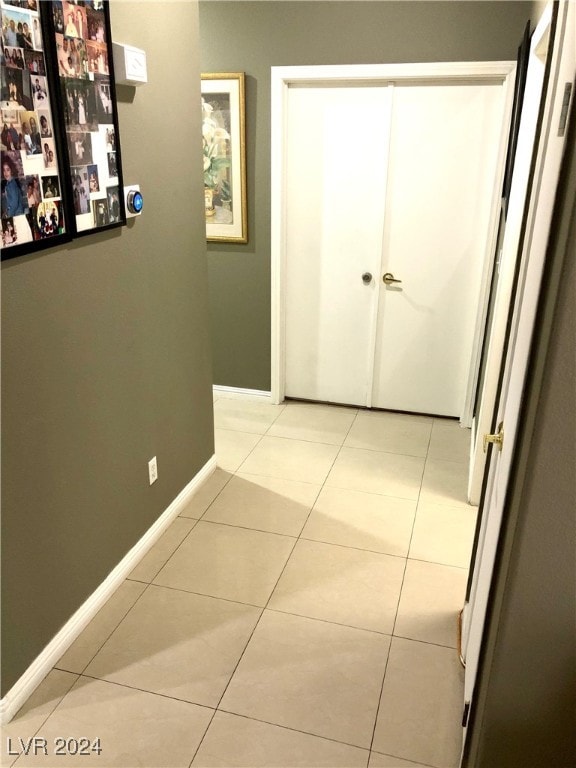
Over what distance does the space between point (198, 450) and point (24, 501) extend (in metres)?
1.31

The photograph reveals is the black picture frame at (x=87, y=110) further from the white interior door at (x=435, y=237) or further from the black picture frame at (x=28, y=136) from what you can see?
the white interior door at (x=435, y=237)

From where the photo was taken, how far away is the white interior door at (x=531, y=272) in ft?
3.61

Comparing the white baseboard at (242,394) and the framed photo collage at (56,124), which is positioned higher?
the framed photo collage at (56,124)

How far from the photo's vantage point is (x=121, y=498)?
7.75 ft

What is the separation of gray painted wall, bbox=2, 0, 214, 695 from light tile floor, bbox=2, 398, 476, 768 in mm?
210

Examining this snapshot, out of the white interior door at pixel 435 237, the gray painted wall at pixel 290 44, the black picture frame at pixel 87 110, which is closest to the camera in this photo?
the black picture frame at pixel 87 110

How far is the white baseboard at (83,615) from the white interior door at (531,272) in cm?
134

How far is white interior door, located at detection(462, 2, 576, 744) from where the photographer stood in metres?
1.10

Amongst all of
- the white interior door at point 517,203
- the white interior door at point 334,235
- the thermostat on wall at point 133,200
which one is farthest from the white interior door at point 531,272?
the white interior door at point 334,235

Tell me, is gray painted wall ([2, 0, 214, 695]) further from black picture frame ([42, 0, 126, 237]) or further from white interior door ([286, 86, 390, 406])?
white interior door ([286, 86, 390, 406])

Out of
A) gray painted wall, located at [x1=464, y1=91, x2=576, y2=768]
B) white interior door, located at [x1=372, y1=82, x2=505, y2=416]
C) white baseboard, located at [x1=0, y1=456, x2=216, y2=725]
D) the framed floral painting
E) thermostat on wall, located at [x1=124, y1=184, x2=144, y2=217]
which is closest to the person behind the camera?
gray painted wall, located at [x1=464, y1=91, x2=576, y2=768]

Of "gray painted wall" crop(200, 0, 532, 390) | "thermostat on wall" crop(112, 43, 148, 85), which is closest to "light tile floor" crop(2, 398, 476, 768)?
"gray painted wall" crop(200, 0, 532, 390)

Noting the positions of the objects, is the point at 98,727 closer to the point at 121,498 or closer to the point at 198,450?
the point at 121,498

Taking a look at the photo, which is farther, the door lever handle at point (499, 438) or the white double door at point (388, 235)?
the white double door at point (388, 235)
